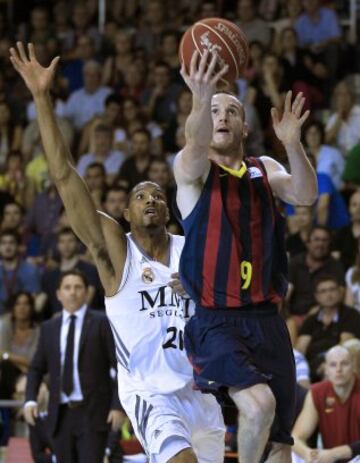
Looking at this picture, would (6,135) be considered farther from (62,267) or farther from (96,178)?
(62,267)

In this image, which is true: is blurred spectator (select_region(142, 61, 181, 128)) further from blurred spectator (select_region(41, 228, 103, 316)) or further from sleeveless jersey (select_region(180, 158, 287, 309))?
sleeveless jersey (select_region(180, 158, 287, 309))

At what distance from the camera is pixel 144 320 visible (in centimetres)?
795

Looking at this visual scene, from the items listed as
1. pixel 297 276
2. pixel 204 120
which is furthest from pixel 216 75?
pixel 297 276

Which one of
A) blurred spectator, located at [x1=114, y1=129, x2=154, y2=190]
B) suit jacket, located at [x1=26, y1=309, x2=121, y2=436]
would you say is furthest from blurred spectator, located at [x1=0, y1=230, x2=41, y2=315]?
suit jacket, located at [x1=26, y1=309, x2=121, y2=436]

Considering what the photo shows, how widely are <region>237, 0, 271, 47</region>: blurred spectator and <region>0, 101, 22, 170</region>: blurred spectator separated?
2.87 metres

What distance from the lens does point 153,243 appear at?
8.20m

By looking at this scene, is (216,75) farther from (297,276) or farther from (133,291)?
(297,276)

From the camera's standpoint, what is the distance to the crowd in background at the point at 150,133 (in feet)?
42.1

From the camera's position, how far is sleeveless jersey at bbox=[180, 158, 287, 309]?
23.1 feet

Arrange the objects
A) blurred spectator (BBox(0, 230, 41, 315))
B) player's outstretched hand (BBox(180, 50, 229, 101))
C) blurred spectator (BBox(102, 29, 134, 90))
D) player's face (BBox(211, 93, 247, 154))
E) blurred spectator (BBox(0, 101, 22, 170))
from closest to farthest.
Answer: player's outstretched hand (BBox(180, 50, 229, 101))
player's face (BBox(211, 93, 247, 154))
blurred spectator (BBox(0, 230, 41, 315))
blurred spectator (BBox(0, 101, 22, 170))
blurred spectator (BBox(102, 29, 134, 90))

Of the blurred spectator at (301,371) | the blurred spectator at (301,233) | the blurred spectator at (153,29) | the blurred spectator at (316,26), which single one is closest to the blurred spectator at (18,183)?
the blurred spectator at (153,29)

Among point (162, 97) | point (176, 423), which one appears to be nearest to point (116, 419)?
point (176, 423)

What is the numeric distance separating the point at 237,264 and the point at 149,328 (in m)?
1.09

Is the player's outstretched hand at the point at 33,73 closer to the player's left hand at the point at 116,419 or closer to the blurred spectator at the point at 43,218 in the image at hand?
the player's left hand at the point at 116,419
